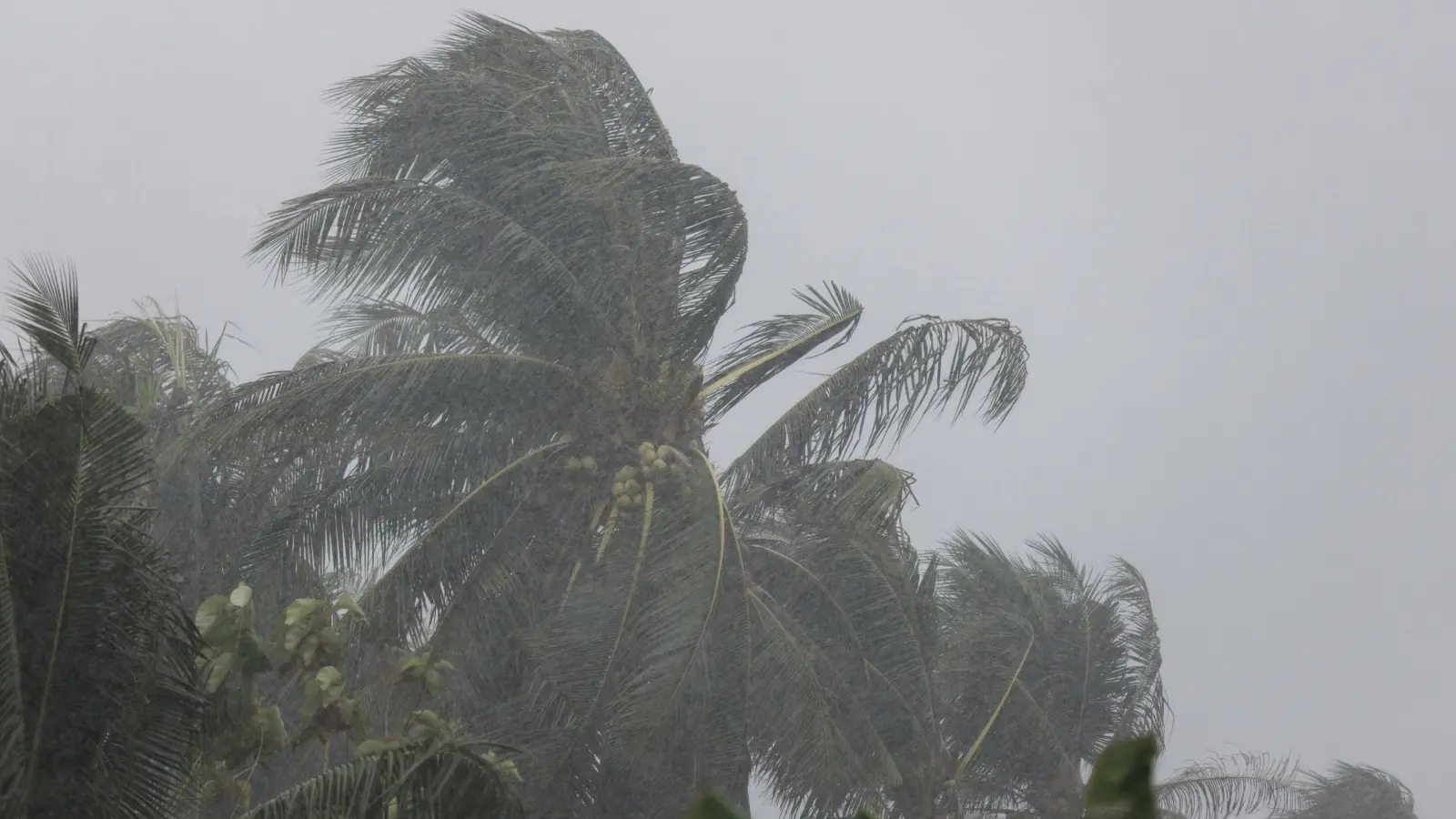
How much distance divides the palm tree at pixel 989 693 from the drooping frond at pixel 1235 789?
0.04ft

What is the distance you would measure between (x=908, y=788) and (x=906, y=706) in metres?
0.82

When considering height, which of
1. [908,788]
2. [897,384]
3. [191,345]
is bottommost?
[908,788]

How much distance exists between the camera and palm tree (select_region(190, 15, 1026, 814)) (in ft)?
19.3

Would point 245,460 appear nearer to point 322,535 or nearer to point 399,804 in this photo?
point 322,535

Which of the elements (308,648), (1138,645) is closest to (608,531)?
(308,648)

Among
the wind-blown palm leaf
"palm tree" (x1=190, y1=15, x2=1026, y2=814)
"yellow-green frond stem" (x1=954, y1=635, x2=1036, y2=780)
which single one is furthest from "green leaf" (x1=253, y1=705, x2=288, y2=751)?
"yellow-green frond stem" (x1=954, y1=635, x2=1036, y2=780)

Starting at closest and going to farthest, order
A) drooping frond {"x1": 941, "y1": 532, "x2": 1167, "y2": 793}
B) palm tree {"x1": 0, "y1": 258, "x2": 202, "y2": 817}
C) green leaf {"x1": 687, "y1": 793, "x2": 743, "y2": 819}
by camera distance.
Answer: green leaf {"x1": 687, "y1": 793, "x2": 743, "y2": 819} < palm tree {"x1": 0, "y1": 258, "x2": 202, "y2": 817} < drooping frond {"x1": 941, "y1": 532, "x2": 1167, "y2": 793}

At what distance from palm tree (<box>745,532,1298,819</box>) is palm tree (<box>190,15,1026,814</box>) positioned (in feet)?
1.81

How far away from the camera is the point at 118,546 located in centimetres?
284

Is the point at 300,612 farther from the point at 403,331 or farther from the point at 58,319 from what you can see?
the point at 403,331

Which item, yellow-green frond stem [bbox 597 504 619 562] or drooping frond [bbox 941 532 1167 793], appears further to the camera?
drooping frond [bbox 941 532 1167 793]

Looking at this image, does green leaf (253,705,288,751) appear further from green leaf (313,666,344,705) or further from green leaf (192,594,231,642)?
green leaf (192,594,231,642)

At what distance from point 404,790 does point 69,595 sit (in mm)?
909

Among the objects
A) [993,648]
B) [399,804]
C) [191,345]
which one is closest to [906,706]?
[993,648]
